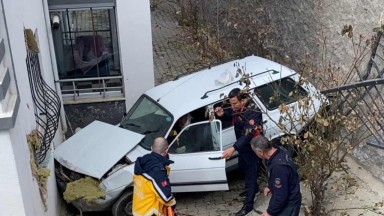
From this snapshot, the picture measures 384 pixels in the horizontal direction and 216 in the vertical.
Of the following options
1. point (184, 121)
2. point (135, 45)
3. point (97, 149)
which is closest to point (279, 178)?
point (184, 121)

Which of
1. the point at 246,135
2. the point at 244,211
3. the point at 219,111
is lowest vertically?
the point at 244,211

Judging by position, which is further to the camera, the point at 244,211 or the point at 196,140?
the point at 196,140

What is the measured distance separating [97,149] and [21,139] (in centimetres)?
262

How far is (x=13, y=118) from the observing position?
4.63 metres

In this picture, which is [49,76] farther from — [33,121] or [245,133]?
[245,133]

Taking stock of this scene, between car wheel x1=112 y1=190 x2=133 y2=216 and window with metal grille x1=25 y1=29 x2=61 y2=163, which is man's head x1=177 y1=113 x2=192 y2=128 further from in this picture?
window with metal grille x1=25 y1=29 x2=61 y2=163

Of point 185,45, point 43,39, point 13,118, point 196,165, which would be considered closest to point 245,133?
point 196,165

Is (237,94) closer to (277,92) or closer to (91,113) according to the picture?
(277,92)

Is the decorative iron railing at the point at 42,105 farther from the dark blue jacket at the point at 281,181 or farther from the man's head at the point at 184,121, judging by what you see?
the dark blue jacket at the point at 281,181

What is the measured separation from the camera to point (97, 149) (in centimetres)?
804

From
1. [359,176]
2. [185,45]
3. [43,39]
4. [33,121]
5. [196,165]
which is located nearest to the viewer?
[33,121]

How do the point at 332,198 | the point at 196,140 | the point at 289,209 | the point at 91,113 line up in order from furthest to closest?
the point at 91,113, the point at 196,140, the point at 332,198, the point at 289,209

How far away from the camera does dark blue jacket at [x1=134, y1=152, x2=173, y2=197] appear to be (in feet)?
20.6

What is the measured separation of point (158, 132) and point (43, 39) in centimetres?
288
